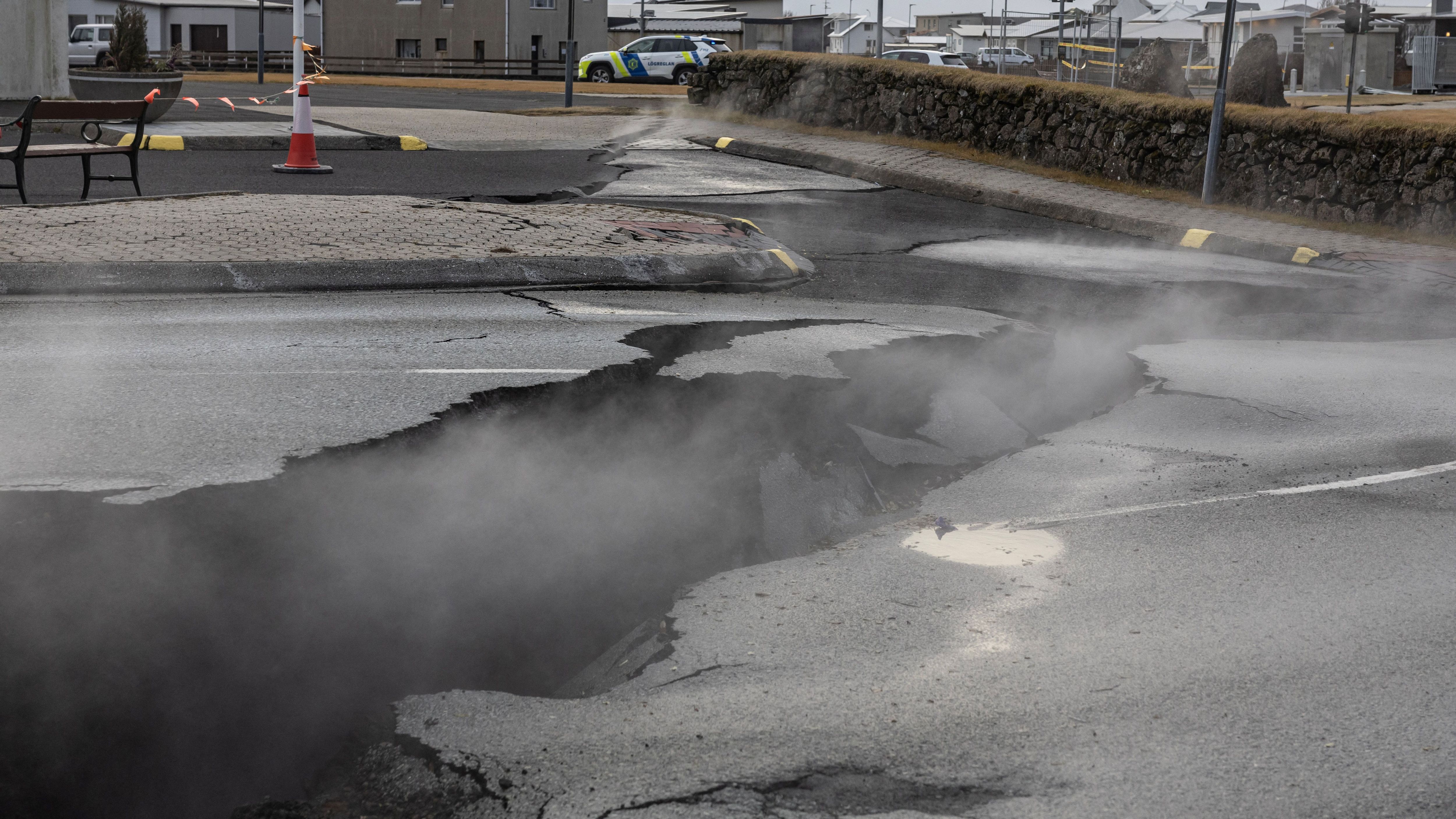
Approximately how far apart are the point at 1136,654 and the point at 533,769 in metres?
1.78

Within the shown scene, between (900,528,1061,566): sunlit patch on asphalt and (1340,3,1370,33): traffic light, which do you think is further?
(1340,3,1370,33): traffic light

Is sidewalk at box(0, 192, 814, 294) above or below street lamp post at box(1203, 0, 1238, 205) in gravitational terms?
below

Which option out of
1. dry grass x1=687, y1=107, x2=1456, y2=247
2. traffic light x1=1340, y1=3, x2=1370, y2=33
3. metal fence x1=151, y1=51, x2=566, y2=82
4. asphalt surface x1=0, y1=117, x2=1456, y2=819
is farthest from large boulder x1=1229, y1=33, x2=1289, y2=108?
metal fence x1=151, y1=51, x2=566, y2=82

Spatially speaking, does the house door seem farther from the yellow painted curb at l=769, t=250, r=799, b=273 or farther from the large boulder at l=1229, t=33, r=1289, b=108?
the yellow painted curb at l=769, t=250, r=799, b=273

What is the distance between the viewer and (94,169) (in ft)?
46.9

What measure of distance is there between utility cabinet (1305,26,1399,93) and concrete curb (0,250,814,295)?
3061 centimetres

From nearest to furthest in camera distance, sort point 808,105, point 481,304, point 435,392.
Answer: point 435,392, point 481,304, point 808,105

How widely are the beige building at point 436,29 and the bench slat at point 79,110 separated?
4107 cm

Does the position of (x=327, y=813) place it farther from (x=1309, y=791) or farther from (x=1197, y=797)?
(x=1309, y=791)

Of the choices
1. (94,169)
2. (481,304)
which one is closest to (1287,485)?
(481,304)

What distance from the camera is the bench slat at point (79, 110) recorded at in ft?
37.0

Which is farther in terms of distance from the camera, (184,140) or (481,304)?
(184,140)

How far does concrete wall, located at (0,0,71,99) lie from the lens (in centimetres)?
1859

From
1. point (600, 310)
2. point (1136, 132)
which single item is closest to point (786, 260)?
point (600, 310)
